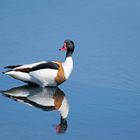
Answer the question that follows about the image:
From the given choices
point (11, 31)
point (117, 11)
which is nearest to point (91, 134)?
point (11, 31)

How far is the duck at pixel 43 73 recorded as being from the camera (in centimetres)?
820

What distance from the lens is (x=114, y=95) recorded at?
8.09 m

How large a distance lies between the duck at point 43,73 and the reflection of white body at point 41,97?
0.34 feet

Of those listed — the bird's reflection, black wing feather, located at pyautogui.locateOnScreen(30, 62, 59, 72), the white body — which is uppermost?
black wing feather, located at pyautogui.locateOnScreen(30, 62, 59, 72)

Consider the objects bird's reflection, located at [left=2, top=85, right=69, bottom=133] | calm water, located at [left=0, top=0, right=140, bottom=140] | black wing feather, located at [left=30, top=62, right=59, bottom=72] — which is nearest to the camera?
calm water, located at [left=0, top=0, right=140, bottom=140]

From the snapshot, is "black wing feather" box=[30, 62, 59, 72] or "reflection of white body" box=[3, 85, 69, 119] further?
"black wing feather" box=[30, 62, 59, 72]

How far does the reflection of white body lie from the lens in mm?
7551

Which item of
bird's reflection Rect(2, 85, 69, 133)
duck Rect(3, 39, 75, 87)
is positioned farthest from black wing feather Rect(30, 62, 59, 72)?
bird's reflection Rect(2, 85, 69, 133)

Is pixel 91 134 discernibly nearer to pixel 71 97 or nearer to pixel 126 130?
pixel 126 130

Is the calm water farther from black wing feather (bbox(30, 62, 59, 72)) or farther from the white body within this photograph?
black wing feather (bbox(30, 62, 59, 72))

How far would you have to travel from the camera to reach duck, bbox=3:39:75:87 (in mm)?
8203

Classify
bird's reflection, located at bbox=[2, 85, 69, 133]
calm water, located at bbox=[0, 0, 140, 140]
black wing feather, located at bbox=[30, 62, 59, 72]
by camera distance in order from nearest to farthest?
calm water, located at bbox=[0, 0, 140, 140]
bird's reflection, located at bbox=[2, 85, 69, 133]
black wing feather, located at bbox=[30, 62, 59, 72]

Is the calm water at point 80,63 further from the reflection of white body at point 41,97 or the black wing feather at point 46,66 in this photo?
the black wing feather at point 46,66

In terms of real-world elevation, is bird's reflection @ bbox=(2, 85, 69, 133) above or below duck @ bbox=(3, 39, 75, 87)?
below
